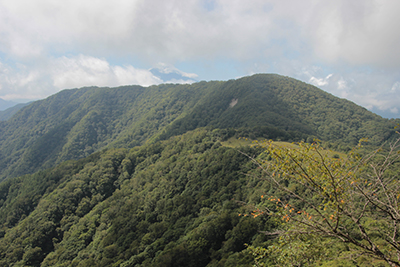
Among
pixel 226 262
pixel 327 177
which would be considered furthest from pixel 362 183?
pixel 226 262

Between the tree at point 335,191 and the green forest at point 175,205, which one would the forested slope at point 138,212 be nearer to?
the green forest at point 175,205

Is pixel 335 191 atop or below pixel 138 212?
atop

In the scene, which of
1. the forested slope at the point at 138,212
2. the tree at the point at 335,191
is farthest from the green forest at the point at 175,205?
the forested slope at the point at 138,212

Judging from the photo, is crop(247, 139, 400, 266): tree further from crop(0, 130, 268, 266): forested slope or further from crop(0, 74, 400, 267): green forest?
crop(0, 130, 268, 266): forested slope

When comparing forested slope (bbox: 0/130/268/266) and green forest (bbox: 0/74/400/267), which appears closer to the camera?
green forest (bbox: 0/74/400/267)

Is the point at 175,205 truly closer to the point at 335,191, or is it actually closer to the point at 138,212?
the point at 138,212

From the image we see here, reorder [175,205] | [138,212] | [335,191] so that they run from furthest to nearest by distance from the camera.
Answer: [138,212], [175,205], [335,191]

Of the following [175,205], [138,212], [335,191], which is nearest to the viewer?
[335,191]

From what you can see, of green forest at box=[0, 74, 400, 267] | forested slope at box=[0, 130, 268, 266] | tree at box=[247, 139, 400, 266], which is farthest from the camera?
forested slope at box=[0, 130, 268, 266]

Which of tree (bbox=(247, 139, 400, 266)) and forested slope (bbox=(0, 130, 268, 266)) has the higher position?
tree (bbox=(247, 139, 400, 266))

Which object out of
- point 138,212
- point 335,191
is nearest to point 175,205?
point 138,212

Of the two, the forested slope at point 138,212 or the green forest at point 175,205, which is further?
the forested slope at point 138,212

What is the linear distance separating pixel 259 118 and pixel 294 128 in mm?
27075

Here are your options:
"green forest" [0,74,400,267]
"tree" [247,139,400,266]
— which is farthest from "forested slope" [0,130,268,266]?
"tree" [247,139,400,266]
